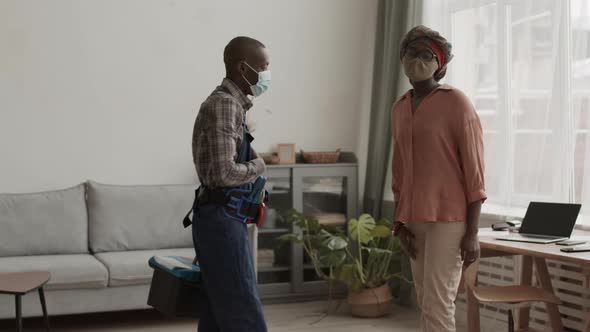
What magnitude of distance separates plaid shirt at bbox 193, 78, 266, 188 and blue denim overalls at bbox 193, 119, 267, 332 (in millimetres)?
105

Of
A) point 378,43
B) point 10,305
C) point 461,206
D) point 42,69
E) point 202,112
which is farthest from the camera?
point 378,43

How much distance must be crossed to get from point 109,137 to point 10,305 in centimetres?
137

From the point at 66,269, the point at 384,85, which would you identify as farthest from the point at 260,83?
the point at 384,85

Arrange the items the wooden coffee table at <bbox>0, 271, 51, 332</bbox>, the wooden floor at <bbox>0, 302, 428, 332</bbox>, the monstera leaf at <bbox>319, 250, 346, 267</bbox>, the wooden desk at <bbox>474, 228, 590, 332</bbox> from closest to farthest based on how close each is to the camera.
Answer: the wooden desk at <bbox>474, 228, 590, 332</bbox>, the wooden coffee table at <bbox>0, 271, 51, 332</bbox>, the wooden floor at <bbox>0, 302, 428, 332</bbox>, the monstera leaf at <bbox>319, 250, 346, 267</bbox>

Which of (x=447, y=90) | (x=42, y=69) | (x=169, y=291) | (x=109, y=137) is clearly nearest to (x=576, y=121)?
(x=447, y=90)

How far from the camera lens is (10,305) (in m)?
4.20

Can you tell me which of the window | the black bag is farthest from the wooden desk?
the black bag

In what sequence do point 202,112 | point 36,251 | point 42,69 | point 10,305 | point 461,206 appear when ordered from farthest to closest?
1. point 42,69
2. point 36,251
3. point 10,305
4. point 461,206
5. point 202,112

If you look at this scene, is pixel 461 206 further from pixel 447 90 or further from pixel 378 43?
pixel 378 43

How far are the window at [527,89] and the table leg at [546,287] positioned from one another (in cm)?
37

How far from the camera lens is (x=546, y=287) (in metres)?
3.67

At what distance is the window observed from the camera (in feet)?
12.6

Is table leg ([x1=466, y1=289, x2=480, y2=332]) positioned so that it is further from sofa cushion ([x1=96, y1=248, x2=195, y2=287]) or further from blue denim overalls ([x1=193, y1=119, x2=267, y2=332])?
sofa cushion ([x1=96, y1=248, x2=195, y2=287])

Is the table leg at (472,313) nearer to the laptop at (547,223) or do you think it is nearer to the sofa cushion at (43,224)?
the laptop at (547,223)
